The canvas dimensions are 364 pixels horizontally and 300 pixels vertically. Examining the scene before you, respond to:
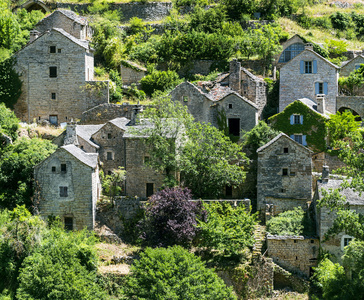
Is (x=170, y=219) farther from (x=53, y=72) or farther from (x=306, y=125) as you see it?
(x=53, y=72)

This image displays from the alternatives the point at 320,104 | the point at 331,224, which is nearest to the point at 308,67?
the point at 320,104

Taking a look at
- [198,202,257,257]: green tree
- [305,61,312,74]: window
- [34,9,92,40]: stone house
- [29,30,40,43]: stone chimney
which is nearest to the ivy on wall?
[305,61,312,74]: window

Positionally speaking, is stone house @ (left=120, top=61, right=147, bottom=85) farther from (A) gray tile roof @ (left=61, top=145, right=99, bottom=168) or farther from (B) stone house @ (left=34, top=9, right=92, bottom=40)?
(A) gray tile roof @ (left=61, top=145, right=99, bottom=168)

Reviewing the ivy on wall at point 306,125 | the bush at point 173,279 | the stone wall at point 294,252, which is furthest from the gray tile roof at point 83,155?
the ivy on wall at point 306,125

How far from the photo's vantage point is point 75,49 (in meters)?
58.2

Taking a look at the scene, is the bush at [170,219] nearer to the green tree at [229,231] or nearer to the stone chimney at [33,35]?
the green tree at [229,231]

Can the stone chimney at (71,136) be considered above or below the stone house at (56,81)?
below

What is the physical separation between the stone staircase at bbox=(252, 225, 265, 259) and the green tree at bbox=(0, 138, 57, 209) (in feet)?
46.2

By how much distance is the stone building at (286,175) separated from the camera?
47625 mm

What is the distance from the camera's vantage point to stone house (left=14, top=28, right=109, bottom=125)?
58156mm

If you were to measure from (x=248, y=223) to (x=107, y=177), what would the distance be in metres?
10.2

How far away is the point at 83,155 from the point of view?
47844mm

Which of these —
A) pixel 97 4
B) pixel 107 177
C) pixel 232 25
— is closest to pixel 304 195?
pixel 107 177

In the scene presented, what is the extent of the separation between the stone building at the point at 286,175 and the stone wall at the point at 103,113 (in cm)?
1271
